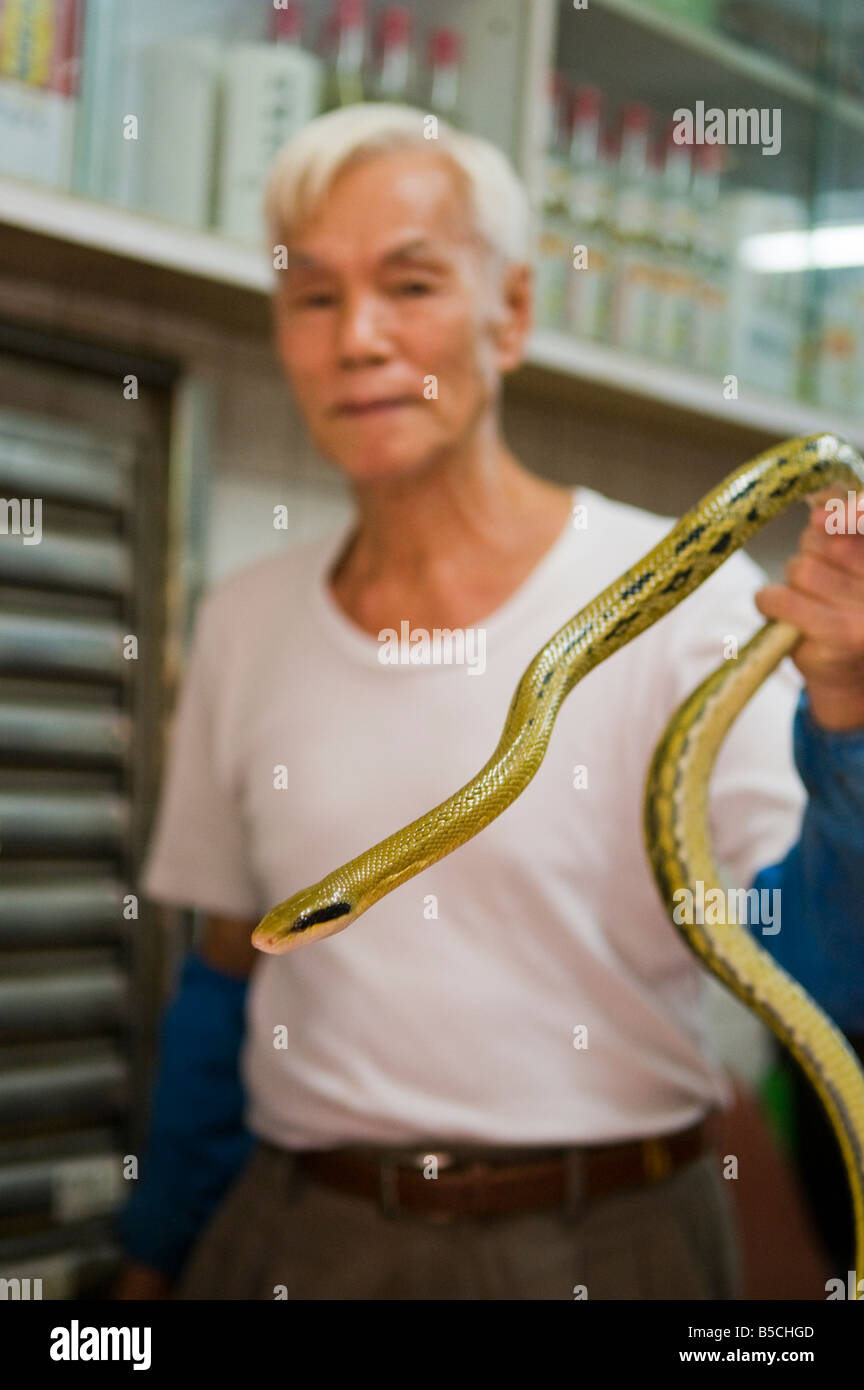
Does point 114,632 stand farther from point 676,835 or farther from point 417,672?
point 676,835

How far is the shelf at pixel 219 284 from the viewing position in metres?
1.23

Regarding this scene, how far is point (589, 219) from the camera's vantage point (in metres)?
1.66

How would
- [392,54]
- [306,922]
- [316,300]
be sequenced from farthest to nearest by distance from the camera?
[392,54] → [316,300] → [306,922]

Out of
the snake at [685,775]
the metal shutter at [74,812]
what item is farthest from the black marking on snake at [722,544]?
the metal shutter at [74,812]

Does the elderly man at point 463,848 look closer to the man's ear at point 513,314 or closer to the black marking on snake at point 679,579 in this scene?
the man's ear at point 513,314

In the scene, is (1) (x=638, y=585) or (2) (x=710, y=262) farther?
(2) (x=710, y=262)

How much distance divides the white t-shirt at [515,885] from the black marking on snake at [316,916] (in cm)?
40

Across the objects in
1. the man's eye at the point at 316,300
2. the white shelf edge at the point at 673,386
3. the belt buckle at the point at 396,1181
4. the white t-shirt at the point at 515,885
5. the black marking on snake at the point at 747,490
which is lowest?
the belt buckle at the point at 396,1181

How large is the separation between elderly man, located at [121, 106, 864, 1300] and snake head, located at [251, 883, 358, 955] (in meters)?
0.40

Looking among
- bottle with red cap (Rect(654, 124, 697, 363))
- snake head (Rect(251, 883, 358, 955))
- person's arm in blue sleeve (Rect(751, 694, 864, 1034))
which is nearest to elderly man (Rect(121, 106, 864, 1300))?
person's arm in blue sleeve (Rect(751, 694, 864, 1034))

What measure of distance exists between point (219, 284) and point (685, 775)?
919 mm

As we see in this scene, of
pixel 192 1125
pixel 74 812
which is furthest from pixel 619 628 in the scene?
pixel 74 812

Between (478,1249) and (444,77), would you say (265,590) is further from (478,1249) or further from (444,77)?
(444,77)

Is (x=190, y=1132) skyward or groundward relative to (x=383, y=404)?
groundward
